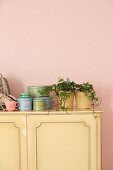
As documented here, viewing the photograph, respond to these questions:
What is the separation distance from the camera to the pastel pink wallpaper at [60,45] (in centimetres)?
257

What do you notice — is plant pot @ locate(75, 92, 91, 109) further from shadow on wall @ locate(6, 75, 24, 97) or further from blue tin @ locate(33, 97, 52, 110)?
shadow on wall @ locate(6, 75, 24, 97)

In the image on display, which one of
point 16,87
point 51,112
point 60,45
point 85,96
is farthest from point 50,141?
point 60,45

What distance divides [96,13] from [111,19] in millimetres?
150

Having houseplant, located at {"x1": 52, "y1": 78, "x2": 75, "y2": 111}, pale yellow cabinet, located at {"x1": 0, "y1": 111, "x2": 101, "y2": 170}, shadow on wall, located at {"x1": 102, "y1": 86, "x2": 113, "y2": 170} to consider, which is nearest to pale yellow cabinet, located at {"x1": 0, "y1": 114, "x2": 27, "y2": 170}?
pale yellow cabinet, located at {"x1": 0, "y1": 111, "x2": 101, "y2": 170}

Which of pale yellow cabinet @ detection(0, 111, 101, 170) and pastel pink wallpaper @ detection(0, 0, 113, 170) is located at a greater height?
pastel pink wallpaper @ detection(0, 0, 113, 170)

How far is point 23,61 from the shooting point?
2590 mm

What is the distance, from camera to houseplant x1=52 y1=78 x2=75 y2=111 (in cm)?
216

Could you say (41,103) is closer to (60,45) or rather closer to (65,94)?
(65,94)

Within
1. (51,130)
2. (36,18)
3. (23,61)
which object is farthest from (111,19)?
(51,130)

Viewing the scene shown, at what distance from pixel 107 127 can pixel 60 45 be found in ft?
2.91

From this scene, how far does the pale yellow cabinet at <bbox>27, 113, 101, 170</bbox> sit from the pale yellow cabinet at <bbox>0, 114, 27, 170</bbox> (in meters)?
0.05

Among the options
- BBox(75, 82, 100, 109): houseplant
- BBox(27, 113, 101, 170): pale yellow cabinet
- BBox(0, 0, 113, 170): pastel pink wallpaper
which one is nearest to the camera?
BBox(27, 113, 101, 170): pale yellow cabinet

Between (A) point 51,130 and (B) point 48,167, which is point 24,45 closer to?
(A) point 51,130

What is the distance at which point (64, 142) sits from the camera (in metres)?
2.11
